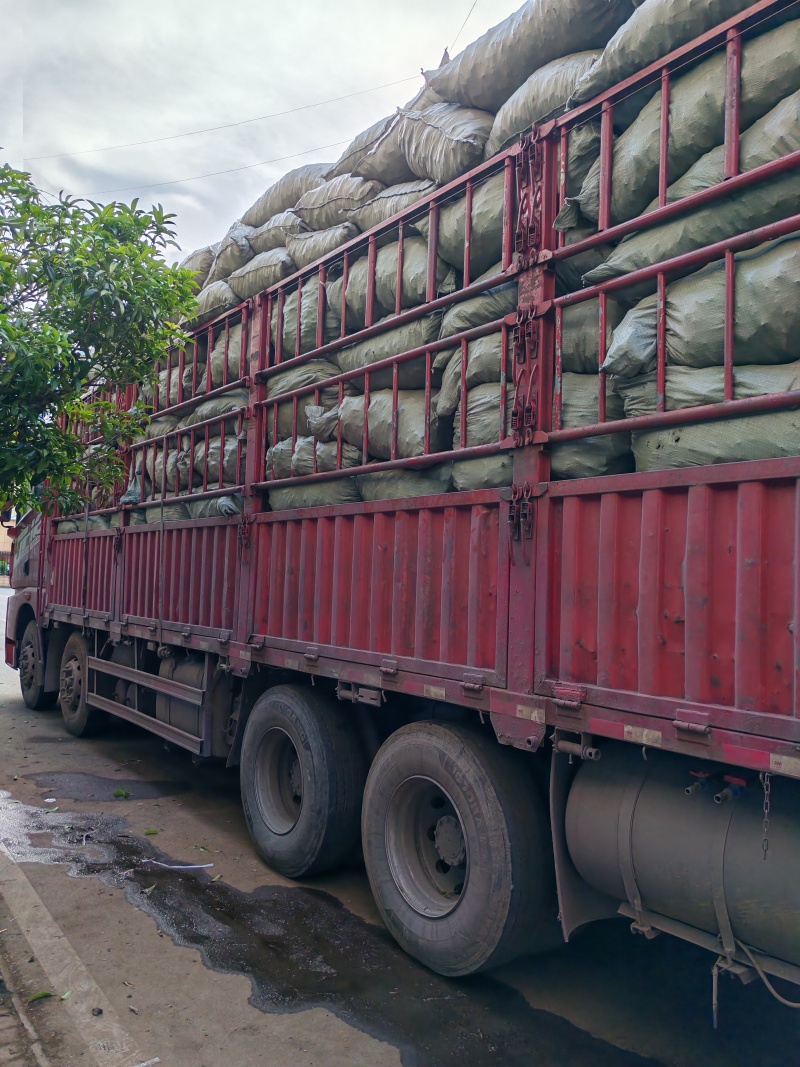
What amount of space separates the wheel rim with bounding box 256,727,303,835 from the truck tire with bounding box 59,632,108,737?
3901 mm

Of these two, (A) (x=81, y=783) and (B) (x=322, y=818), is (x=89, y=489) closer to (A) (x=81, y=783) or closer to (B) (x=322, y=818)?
(A) (x=81, y=783)

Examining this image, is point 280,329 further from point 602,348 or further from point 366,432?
point 602,348

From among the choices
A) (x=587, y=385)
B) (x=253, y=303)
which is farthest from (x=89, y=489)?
(x=587, y=385)

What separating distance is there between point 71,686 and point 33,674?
1.50m

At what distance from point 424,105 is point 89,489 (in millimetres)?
5536

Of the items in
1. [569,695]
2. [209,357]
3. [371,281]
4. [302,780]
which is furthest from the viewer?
[209,357]

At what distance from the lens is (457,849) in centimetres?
370

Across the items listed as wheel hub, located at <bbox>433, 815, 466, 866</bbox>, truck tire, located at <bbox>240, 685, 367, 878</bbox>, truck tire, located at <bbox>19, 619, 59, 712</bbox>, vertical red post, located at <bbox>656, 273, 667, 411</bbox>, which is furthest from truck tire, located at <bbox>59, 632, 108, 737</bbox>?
vertical red post, located at <bbox>656, 273, 667, 411</bbox>

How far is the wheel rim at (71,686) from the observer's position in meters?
8.63

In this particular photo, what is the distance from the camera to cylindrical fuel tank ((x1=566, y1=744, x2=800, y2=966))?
2.52 metres

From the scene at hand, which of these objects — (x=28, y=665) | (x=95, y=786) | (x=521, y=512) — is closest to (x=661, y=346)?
(x=521, y=512)

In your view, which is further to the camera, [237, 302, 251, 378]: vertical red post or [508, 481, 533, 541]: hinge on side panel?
[237, 302, 251, 378]: vertical red post

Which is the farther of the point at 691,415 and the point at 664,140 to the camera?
the point at 664,140

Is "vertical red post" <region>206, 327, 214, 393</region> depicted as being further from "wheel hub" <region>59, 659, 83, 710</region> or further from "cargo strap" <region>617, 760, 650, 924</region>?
"cargo strap" <region>617, 760, 650, 924</region>
